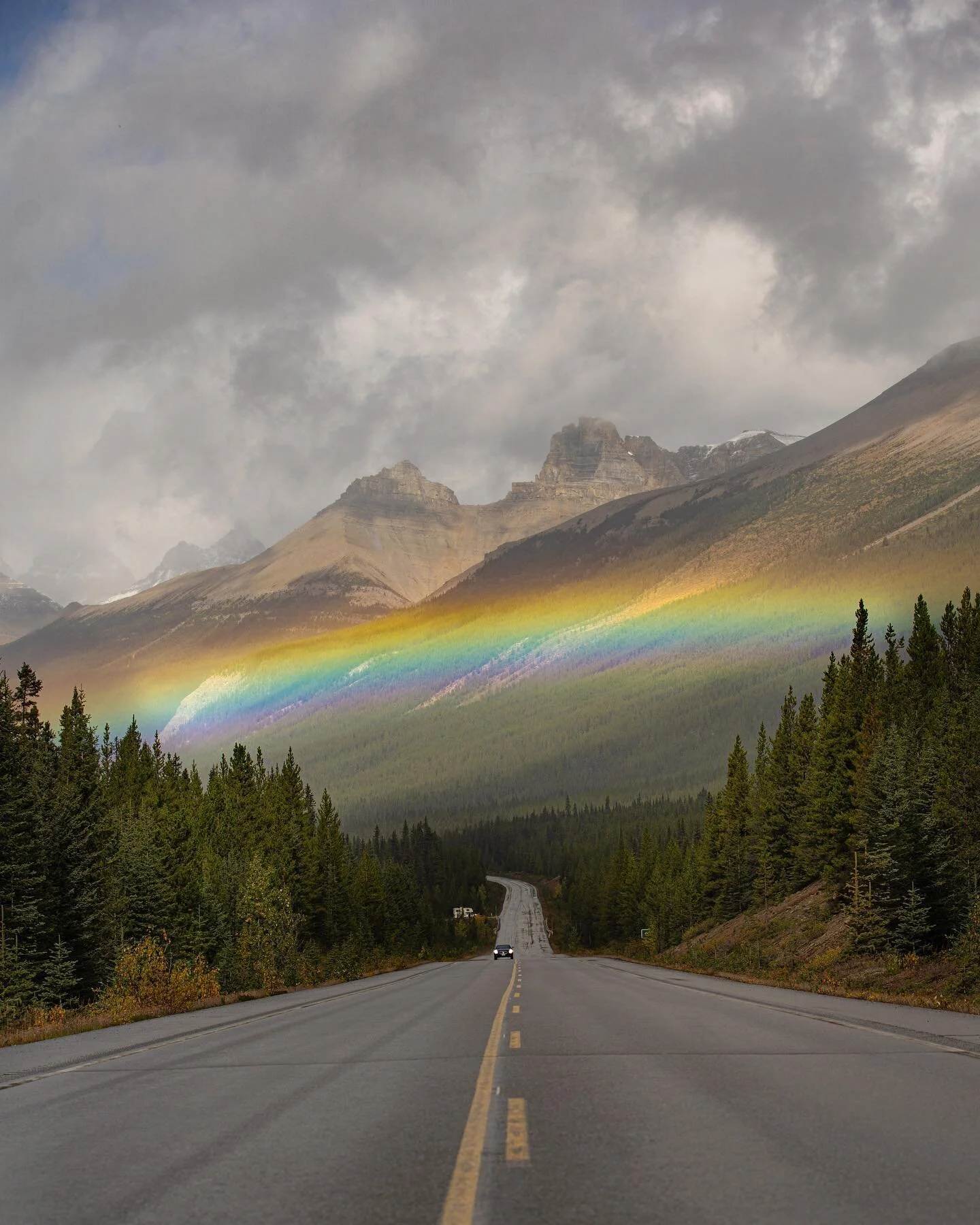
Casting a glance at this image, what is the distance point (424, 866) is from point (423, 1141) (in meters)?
189

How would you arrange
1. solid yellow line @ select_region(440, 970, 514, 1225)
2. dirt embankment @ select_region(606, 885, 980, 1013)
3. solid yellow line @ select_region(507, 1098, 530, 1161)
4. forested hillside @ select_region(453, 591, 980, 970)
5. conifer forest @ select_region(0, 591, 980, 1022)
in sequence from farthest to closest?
conifer forest @ select_region(0, 591, 980, 1022), forested hillside @ select_region(453, 591, 980, 970), dirt embankment @ select_region(606, 885, 980, 1013), solid yellow line @ select_region(507, 1098, 530, 1161), solid yellow line @ select_region(440, 970, 514, 1225)

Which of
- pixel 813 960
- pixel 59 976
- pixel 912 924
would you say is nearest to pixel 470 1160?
pixel 912 924

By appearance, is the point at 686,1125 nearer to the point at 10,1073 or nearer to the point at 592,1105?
the point at 592,1105

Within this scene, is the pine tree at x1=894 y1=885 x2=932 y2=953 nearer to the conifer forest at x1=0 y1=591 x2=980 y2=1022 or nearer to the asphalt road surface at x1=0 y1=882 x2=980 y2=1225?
the conifer forest at x1=0 y1=591 x2=980 y2=1022

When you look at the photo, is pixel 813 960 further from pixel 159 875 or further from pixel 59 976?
pixel 159 875

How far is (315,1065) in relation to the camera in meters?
13.7

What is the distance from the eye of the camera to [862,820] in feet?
148

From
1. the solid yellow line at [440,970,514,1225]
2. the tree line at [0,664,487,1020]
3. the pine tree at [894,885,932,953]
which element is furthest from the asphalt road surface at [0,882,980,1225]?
the pine tree at [894,885,932,953]

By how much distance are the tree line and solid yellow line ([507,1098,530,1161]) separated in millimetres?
16133

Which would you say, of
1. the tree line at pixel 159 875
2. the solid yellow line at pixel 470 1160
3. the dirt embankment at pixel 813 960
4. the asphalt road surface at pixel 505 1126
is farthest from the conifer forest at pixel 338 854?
the solid yellow line at pixel 470 1160

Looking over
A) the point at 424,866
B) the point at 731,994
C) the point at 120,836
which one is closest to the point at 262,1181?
the point at 731,994

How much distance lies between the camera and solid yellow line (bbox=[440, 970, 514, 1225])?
20.7ft

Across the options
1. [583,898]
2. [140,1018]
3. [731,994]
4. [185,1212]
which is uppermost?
[185,1212]

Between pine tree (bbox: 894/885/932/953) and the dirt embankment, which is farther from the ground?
pine tree (bbox: 894/885/932/953)
